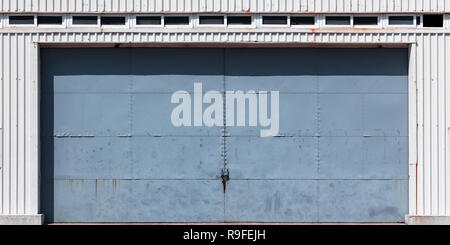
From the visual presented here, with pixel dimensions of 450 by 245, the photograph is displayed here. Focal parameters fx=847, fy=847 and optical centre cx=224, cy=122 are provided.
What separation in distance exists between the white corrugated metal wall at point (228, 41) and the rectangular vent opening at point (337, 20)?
0.15m

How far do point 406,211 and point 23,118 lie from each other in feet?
19.0

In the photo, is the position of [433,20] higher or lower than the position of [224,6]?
lower

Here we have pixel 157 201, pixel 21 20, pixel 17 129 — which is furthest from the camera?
pixel 157 201

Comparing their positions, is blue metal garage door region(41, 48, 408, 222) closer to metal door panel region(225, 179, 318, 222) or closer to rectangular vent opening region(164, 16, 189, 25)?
metal door panel region(225, 179, 318, 222)

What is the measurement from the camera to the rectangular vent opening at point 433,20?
491 inches

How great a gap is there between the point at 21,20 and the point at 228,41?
305 centimetres

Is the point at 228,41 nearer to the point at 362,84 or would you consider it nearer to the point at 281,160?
the point at 281,160

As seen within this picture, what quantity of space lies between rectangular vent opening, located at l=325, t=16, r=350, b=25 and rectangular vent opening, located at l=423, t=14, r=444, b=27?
1.14 m

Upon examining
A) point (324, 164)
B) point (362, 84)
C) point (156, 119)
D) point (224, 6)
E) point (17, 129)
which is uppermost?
point (224, 6)

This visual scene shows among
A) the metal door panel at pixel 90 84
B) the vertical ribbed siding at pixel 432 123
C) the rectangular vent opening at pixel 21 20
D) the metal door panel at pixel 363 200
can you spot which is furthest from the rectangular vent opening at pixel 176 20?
the vertical ribbed siding at pixel 432 123

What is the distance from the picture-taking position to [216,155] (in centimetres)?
1259

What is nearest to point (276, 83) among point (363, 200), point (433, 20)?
point (363, 200)

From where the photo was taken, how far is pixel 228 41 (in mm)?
12391
